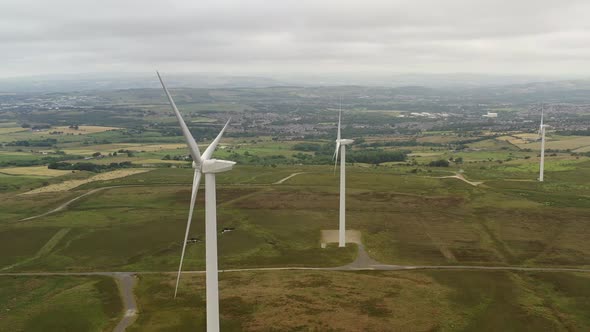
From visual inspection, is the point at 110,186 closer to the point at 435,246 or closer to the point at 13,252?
the point at 13,252

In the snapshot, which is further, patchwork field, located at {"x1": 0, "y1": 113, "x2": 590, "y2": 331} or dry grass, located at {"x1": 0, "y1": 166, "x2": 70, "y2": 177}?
dry grass, located at {"x1": 0, "y1": 166, "x2": 70, "y2": 177}

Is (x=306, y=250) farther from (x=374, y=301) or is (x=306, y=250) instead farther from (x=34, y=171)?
(x=34, y=171)

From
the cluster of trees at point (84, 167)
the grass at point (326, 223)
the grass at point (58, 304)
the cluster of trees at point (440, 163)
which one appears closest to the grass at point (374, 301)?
the grass at point (58, 304)

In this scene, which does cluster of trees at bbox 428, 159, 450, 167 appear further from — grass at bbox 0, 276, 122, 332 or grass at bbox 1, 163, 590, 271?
grass at bbox 0, 276, 122, 332

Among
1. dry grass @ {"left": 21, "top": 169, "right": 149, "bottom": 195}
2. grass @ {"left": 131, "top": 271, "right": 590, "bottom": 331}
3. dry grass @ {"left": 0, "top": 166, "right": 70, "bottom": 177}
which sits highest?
grass @ {"left": 131, "top": 271, "right": 590, "bottom": 331}

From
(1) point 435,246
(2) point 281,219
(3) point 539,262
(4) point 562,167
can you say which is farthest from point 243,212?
A: (4) point 562,167

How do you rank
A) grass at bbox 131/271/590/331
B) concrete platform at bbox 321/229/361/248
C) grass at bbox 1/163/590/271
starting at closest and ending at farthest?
grass at bbox 131/271/590/331 → grass at bbox 1/163/590/271 → concrete platform at bbox 321/229/361/248

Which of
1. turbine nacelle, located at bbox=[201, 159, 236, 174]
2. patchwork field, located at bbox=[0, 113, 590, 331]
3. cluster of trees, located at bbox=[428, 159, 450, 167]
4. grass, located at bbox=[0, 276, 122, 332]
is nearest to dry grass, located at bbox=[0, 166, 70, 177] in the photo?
patchwork field, located at bbox=[0, 113, 590, 331]
